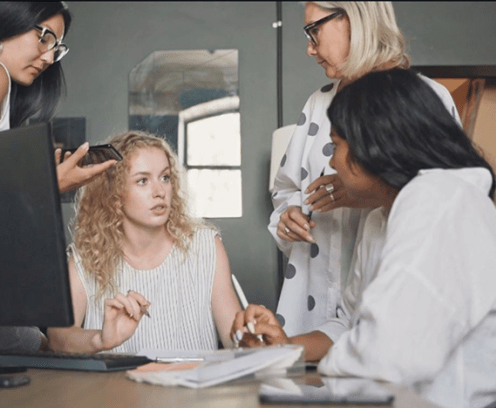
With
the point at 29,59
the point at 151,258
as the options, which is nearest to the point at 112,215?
the point at 151,258

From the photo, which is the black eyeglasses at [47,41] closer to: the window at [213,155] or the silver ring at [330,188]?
the silver ring at [330,188]

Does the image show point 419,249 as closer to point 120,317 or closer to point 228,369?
point 228,369

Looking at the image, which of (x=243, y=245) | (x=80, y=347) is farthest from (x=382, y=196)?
(x=243, y=245)

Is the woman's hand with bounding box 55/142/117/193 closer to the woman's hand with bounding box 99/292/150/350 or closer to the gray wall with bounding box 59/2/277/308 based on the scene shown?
the woman's hand with bounding box 99/292/150/350

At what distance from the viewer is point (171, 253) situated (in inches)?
81.1

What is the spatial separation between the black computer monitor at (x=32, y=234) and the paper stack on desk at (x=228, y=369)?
0.15 meters

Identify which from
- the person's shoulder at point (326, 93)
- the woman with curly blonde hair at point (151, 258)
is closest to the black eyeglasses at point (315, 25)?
the person's shoulder at point (326, 93)

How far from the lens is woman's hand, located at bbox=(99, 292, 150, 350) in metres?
1.23

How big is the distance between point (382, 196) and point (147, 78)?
115 inches

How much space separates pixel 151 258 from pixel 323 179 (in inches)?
29.2

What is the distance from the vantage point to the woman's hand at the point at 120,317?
48.5 inches

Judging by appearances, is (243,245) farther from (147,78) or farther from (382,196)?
(382,196)

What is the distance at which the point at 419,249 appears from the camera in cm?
92

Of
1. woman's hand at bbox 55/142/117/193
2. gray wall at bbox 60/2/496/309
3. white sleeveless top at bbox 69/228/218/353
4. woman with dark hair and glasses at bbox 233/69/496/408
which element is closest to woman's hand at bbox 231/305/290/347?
woman with dark hair and glasses at bbox 233/69/496/408
